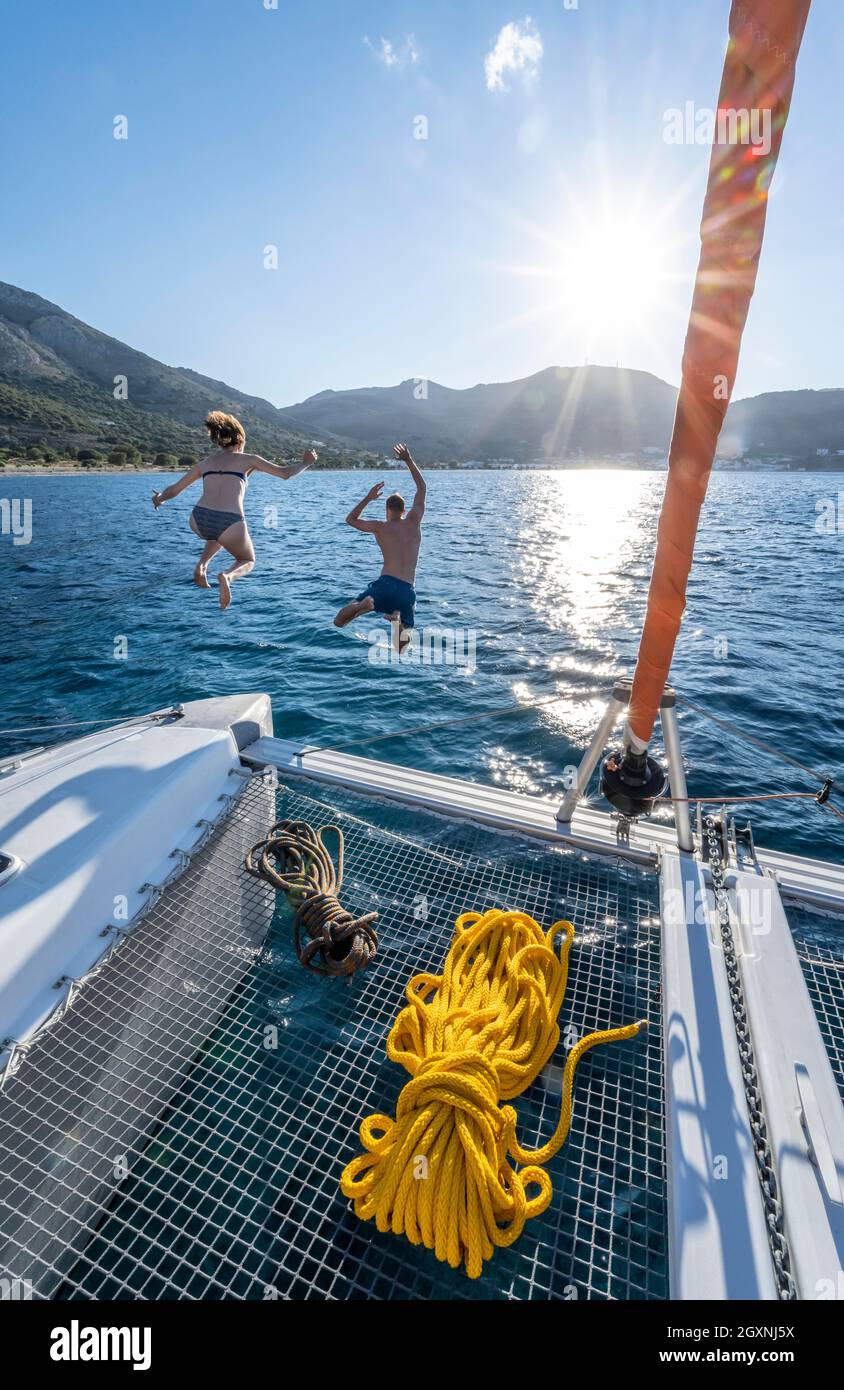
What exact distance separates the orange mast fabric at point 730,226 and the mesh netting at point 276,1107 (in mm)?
3144

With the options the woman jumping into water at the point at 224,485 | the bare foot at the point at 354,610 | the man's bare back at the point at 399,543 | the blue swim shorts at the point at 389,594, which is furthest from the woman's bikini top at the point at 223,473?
the blue swim shorts at the point at 389,594

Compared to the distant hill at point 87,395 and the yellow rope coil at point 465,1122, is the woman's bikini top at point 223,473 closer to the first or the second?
the yellow rope coil at point 465,1122

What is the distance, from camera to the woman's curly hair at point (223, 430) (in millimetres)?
5879

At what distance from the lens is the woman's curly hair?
5879mm

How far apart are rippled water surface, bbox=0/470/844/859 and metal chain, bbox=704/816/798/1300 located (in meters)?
1.99

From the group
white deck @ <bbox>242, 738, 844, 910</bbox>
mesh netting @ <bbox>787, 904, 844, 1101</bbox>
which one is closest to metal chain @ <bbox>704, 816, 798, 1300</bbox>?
white deck @ <bbox>242, 738, 844, 910</bbox>

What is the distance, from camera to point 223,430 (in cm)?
589

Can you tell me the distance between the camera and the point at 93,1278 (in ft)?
10.0

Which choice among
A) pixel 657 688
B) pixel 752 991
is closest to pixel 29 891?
pixel 657 688

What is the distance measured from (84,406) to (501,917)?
15503 cm

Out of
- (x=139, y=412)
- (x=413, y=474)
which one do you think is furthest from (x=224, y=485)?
(x=139, y=412)

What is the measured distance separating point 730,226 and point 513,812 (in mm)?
4520

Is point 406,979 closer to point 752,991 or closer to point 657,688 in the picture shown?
point 752,991

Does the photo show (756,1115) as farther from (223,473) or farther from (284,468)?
(223,473)
